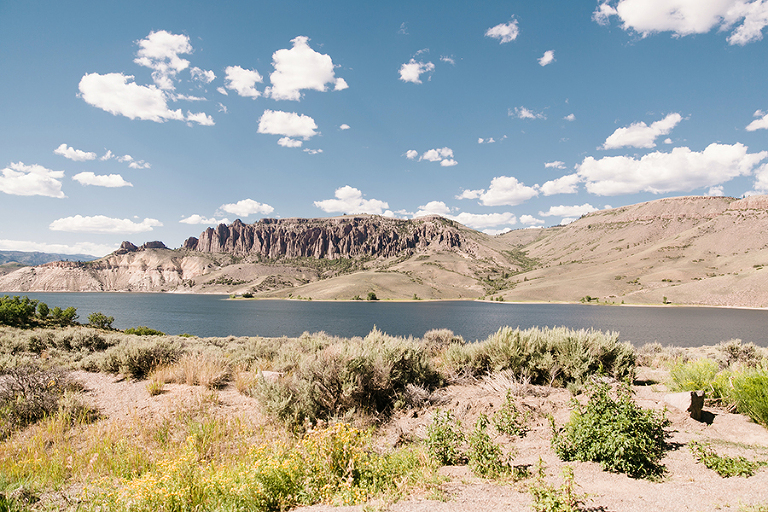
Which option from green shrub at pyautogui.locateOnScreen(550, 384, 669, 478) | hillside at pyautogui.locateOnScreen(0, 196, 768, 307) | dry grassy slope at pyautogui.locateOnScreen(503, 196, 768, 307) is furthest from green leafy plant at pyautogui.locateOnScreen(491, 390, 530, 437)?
dry grassy slope at pyautogui.locateOnScreen(503, 196, 768, 307)

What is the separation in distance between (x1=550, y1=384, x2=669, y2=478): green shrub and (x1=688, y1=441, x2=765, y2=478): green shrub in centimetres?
40

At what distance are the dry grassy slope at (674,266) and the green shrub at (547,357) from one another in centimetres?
9393

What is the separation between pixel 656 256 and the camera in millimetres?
112250

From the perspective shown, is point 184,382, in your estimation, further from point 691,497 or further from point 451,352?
point 691,497

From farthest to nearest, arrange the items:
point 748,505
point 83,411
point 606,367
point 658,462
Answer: point 606,367 < point 83,411 < point 658,462 < point 748,505

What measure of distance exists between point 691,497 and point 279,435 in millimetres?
5152

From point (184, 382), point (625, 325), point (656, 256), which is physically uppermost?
point (656, 256)

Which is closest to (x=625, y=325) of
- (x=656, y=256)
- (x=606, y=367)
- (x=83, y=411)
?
(x=606, y=367)

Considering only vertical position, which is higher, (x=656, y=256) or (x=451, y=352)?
(x=656, y=256)

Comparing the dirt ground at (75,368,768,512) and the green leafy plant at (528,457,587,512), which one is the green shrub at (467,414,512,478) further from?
the green leafy plant at (528,457,587,512)

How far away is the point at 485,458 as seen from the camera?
4320mm

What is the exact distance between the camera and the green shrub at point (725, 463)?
3.94m

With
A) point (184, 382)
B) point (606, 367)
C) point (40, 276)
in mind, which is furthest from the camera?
point (40, 276)

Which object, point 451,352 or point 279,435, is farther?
point 451,352
